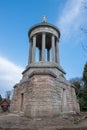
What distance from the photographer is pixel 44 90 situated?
10.2 m

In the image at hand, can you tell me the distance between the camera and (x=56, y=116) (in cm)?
997

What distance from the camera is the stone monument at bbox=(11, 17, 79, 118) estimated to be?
983 cm

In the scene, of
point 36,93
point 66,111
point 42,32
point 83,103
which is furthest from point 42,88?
point 83,103

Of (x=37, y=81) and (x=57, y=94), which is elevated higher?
(x=37, y=81)

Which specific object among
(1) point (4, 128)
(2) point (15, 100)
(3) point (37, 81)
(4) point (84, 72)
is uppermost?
(4) point (84, 72)

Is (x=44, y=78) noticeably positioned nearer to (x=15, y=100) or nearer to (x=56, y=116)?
(x=56, y=116)

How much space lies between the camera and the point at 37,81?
1059 cm

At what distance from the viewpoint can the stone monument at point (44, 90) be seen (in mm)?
9828

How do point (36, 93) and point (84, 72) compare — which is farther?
point (84, 72)

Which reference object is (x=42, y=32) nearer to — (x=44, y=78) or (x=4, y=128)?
(x=44, y=78)

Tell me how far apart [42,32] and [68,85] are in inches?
218

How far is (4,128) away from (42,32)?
31.1 feet

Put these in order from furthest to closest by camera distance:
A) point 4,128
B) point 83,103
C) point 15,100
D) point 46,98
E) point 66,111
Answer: point 83,103 → point 15,100 → point 66,111 → point 46,98 → point 4,128

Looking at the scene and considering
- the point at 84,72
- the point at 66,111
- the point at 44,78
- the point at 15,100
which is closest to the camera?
the point at 44,78
